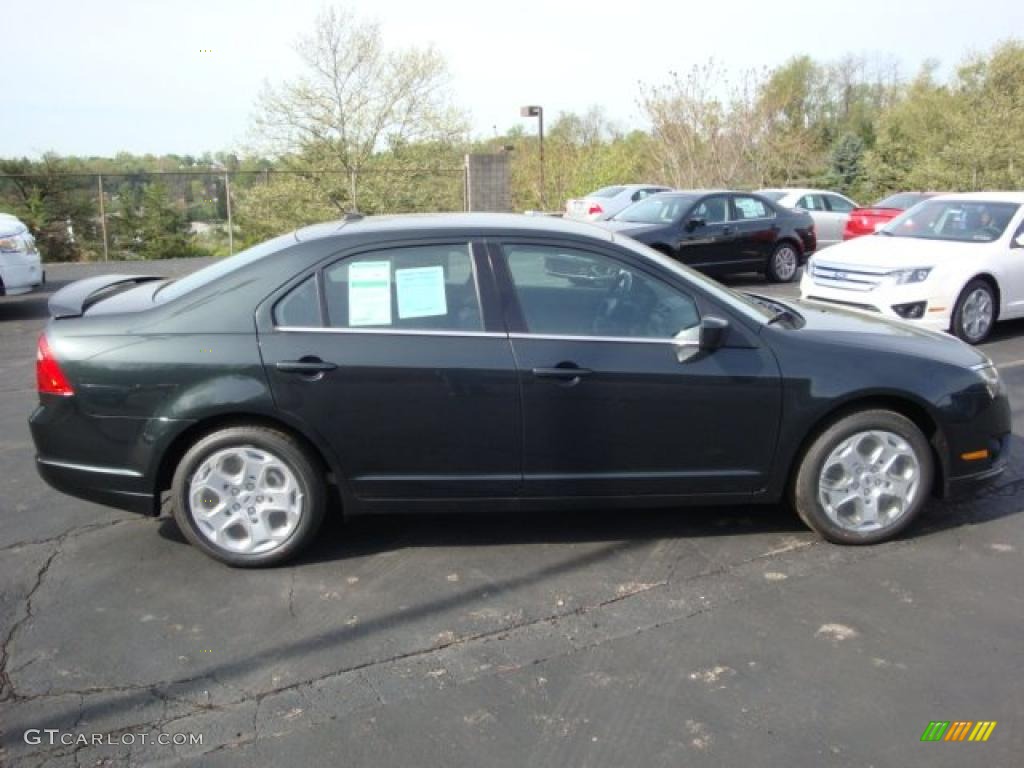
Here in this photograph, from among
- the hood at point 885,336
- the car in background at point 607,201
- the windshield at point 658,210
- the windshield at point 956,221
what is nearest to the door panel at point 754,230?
the windshield at point 658,210

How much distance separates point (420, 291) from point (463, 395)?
518 millimetres

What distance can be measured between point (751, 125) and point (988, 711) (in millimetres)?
29680

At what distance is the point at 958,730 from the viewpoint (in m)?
2.78

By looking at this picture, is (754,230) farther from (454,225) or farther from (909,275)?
(454,225)

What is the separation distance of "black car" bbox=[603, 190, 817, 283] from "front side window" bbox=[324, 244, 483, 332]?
838 centimetres

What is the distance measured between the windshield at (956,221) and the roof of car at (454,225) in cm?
646

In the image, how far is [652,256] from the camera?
13.5ft

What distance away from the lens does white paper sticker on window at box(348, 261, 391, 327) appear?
3.87m

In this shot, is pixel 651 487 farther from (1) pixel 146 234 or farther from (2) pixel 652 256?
(1) pixel 146 234

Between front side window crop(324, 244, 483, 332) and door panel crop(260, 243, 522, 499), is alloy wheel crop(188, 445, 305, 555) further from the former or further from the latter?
front side window crop(324, 244, 483, 332)

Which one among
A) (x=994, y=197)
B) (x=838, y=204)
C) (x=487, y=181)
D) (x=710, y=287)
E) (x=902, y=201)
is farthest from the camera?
(x=838, y=204)

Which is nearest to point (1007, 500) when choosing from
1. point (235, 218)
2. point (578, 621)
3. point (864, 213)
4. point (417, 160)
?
point (578, 621)

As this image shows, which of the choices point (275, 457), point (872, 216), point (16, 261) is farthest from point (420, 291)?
point (872, 216)

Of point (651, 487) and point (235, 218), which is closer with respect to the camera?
point (651, 487)
